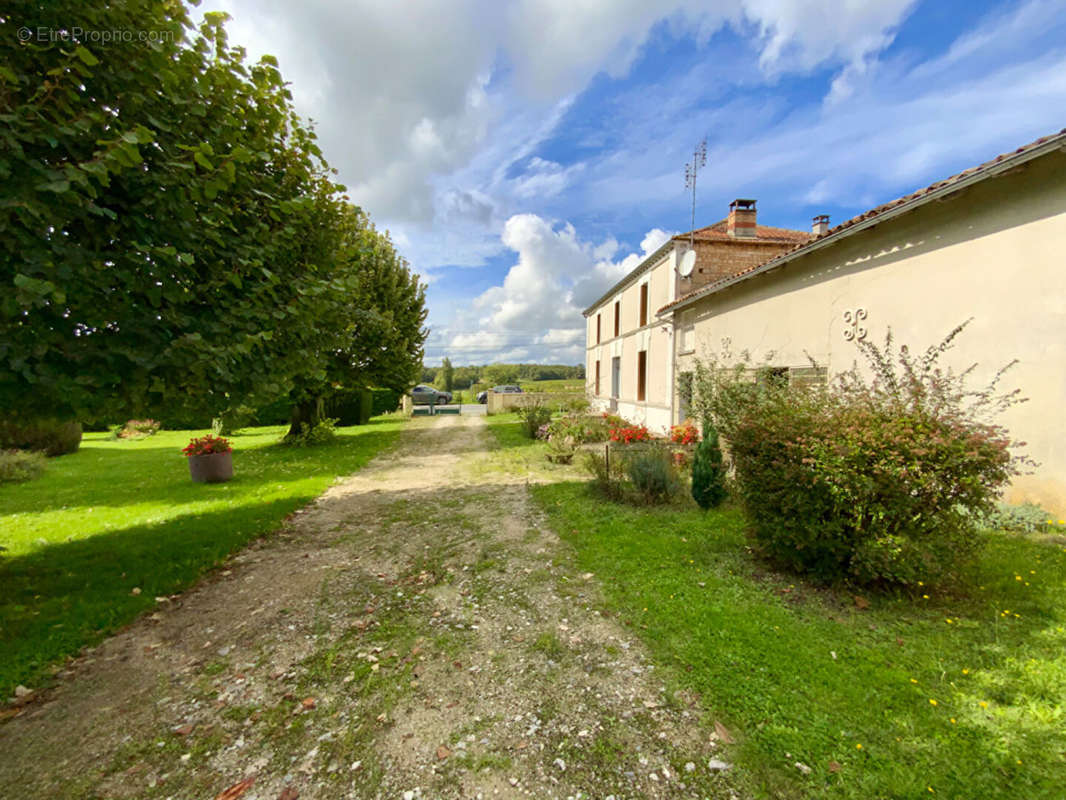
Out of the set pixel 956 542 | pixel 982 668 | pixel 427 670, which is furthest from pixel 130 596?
pixel 956 542

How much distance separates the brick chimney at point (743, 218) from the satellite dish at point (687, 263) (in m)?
2.49

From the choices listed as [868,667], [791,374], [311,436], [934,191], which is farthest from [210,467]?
[934,191]

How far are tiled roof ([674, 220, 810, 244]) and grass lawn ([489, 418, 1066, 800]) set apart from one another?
10.8 metres

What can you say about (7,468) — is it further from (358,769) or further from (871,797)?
(871,797)

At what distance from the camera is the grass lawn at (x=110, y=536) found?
3.36 meters

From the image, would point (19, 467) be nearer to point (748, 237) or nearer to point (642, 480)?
point (642, 480)

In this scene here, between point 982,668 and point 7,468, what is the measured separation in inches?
627

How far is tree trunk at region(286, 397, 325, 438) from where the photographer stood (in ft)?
47.5

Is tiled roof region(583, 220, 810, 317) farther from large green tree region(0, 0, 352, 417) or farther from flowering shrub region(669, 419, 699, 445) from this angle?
large green tree region(0, 0, 352, 417)

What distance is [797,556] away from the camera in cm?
386

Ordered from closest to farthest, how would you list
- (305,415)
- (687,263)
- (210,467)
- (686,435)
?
(210,467) → (686,435) → (687,263) → (305,415)

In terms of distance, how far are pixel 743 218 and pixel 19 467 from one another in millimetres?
20622

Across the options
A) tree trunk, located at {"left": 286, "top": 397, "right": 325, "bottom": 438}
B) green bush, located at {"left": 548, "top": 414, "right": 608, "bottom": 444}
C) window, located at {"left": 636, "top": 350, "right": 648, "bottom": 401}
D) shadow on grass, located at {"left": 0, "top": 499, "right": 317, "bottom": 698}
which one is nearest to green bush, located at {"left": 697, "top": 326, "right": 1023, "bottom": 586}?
shadow on grass, located at {"left": 0, "top": 499, "right": 317, "bottom": 698}

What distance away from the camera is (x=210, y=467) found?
8531 millimetres
